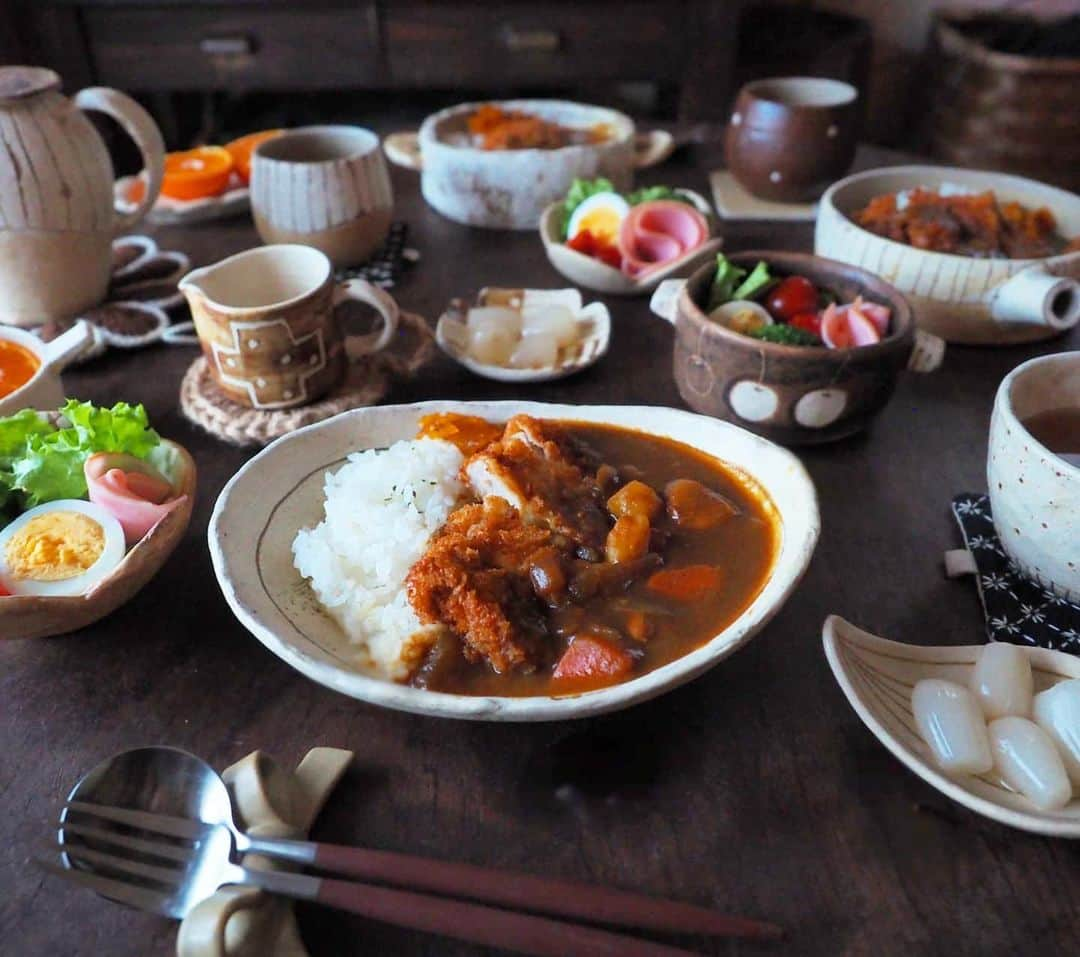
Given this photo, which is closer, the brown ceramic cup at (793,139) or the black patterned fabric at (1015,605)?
the black patterned fabric at (1015,605)

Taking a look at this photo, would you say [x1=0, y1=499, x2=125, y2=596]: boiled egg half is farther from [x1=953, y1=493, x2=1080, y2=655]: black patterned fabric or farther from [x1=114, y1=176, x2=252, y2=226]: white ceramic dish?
[x1=114, y1=176, x2=252, y2=226]: white ceramic dish

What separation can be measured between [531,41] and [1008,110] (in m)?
2.28

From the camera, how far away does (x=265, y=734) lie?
111 cm

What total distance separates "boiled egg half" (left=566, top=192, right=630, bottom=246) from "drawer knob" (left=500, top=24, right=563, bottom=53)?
7.87 ft

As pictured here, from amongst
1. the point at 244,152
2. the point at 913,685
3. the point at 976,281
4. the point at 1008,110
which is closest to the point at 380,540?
the point at 913,685

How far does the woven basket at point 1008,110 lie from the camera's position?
4.04 m

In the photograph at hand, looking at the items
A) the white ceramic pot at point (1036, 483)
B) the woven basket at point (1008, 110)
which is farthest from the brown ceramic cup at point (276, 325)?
the woven basket at point (1008, 110)

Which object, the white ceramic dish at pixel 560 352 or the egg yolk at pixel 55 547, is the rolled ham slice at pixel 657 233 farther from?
the egg yolk at pixel 55 547

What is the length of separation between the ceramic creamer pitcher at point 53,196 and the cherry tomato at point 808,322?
1.50 m

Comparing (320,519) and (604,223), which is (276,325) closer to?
(320,519)

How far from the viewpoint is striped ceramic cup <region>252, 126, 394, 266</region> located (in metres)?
2.08

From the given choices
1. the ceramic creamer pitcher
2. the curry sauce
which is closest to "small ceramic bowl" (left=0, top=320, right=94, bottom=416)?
the ceramic creamer pitcher

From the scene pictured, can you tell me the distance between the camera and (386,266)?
7.45ft

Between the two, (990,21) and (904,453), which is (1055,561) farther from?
(990,21)
